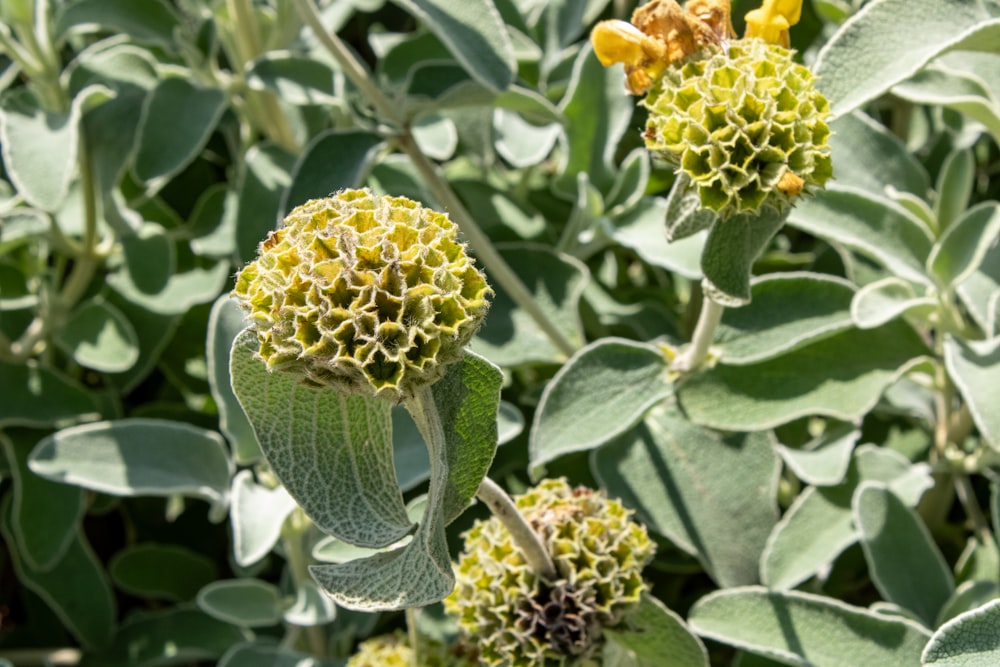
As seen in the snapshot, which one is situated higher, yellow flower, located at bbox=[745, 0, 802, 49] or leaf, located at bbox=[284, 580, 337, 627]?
yellow flower, located at bbox=[745, 0, 802, 49]

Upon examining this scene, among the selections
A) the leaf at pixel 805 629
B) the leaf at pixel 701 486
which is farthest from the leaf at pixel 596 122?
the leaf at pixel 805 629

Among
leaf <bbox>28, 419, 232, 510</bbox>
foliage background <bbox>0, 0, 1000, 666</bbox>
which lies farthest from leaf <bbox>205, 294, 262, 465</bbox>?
leaf <bbox>28, 419, 232, 510</bbox>

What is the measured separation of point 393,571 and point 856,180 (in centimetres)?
110

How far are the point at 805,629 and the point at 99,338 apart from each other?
1.23 metres

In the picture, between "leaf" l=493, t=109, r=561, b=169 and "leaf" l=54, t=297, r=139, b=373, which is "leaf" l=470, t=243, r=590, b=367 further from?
"leaf" l=54, t=297, r=139, b=373

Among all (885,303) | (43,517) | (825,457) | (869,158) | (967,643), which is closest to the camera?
(967,643)

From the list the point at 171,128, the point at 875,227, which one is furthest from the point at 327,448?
the point at 171,128

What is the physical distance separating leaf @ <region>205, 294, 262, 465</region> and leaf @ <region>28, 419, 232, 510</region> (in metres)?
0.13

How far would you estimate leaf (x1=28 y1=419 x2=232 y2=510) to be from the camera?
1.61 metres

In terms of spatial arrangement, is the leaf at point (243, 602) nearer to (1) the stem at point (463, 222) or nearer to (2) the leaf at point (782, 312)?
(1) the stem at point (463, 222)

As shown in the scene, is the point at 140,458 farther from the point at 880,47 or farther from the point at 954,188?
the point at 954,188

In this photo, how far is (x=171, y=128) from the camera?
73.0 inches

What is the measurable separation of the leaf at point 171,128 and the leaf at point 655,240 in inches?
27.2

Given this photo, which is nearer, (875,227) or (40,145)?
(875,227)
